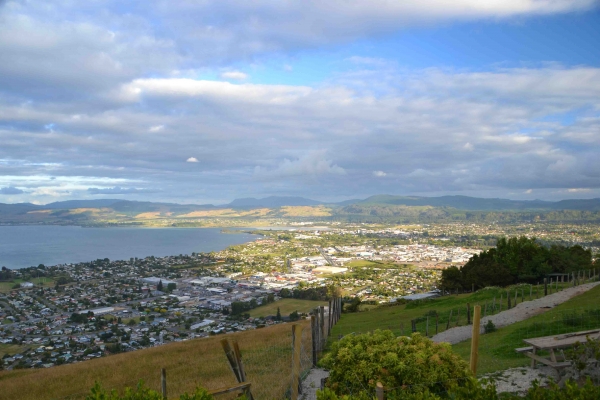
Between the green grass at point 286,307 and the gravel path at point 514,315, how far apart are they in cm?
1617

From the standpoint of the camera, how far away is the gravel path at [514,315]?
12.8 metres

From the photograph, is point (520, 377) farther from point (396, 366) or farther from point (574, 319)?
point (574, 319)

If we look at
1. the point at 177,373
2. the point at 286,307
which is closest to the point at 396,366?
the point at 177,373

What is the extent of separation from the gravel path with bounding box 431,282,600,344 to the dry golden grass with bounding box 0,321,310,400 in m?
4.59

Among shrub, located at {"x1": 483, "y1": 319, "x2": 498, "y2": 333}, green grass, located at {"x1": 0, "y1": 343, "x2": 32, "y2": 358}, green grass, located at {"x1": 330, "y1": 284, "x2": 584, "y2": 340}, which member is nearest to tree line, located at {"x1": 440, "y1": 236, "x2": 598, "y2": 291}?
green grass, located at {"x1": 330, "y1": 284, "x2": 584, "y2": 340}

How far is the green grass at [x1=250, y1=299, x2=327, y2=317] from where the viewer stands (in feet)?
95.7

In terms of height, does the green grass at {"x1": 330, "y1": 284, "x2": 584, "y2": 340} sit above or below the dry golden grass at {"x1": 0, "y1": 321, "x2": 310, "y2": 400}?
below

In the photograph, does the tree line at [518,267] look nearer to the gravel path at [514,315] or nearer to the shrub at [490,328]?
the gravel path at [514,315]

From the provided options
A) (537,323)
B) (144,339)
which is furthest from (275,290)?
(537,323)

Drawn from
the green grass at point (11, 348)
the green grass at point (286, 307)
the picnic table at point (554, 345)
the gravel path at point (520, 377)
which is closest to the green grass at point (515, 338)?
the gravel path at point (520, 377)

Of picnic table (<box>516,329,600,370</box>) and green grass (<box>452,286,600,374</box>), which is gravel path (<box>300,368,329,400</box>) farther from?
picnic table (<box>516,329,600,370</box>)

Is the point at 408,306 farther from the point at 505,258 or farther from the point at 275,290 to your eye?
the point at 275,290

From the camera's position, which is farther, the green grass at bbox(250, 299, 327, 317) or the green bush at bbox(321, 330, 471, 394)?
the green grass at bbox(250, 299, 327, 317)

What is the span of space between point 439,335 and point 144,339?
15849mm
